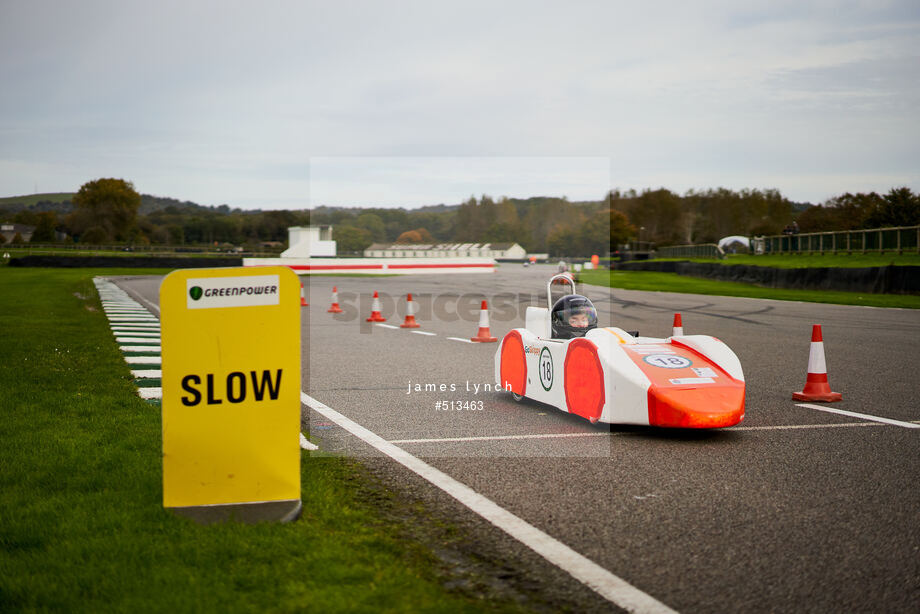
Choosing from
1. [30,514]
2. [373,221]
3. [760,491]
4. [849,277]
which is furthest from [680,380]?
[849,277]

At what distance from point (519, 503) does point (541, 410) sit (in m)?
3.09

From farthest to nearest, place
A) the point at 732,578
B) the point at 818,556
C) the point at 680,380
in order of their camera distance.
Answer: the point at 680,380 < the point at 818,556 < the point at 732,578

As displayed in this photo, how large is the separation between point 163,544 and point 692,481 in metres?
3.16

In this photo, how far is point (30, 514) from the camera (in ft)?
14.4

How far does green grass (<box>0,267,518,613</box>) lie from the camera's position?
3381mm

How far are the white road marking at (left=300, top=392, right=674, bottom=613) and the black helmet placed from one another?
2472mm

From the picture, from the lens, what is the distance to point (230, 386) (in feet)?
14.1

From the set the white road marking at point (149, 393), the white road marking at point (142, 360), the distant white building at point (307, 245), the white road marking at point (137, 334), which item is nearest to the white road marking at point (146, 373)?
the white road marking at point (142, 360)

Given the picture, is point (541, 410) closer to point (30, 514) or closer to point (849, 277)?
point (30, 514)

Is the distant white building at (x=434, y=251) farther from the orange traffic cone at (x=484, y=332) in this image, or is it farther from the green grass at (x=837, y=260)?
the orange traffic cone at (x=484, y=332)

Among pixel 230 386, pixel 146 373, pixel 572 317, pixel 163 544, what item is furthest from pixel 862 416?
pixel 146 373

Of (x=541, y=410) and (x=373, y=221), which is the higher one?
(x=373, y=221)

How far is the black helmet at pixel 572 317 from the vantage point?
816cm

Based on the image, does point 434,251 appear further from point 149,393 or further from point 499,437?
point 499,437
